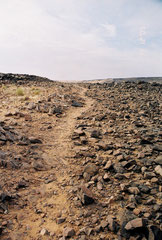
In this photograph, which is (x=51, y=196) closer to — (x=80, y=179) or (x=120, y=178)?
(x=80, y=179)

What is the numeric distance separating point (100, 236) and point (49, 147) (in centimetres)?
439

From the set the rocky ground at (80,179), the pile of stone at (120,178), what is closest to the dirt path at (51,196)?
the rocky ground at (80,179)

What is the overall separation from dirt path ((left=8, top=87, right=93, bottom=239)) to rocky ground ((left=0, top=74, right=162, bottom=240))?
0.8 inches

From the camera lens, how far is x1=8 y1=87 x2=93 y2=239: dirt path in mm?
3945

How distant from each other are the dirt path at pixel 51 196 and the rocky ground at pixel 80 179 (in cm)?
2

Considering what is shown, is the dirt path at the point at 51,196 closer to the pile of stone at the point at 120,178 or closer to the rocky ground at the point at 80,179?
the rocky ground at the point at 80,179

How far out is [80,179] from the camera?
5.49 metres

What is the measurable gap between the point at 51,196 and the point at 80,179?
0.99m

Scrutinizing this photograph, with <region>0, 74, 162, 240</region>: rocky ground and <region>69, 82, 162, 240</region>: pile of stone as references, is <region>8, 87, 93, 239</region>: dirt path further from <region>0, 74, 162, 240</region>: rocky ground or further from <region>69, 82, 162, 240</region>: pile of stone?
<region>69, 82, 162, 240</region>: pile of stone

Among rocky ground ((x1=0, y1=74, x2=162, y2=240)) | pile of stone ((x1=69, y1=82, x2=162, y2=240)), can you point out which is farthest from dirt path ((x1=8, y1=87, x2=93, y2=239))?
pile of stone ((x1=69, y1=82, x2=162, y2=240))

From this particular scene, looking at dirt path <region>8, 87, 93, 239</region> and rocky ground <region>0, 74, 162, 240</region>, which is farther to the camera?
dirt path <region>8, 87, 93, 239</region>

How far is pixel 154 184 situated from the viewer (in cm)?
498

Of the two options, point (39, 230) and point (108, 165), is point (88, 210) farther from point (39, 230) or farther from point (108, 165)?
point (108, 165)

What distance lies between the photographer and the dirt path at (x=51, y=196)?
395 centimetres
